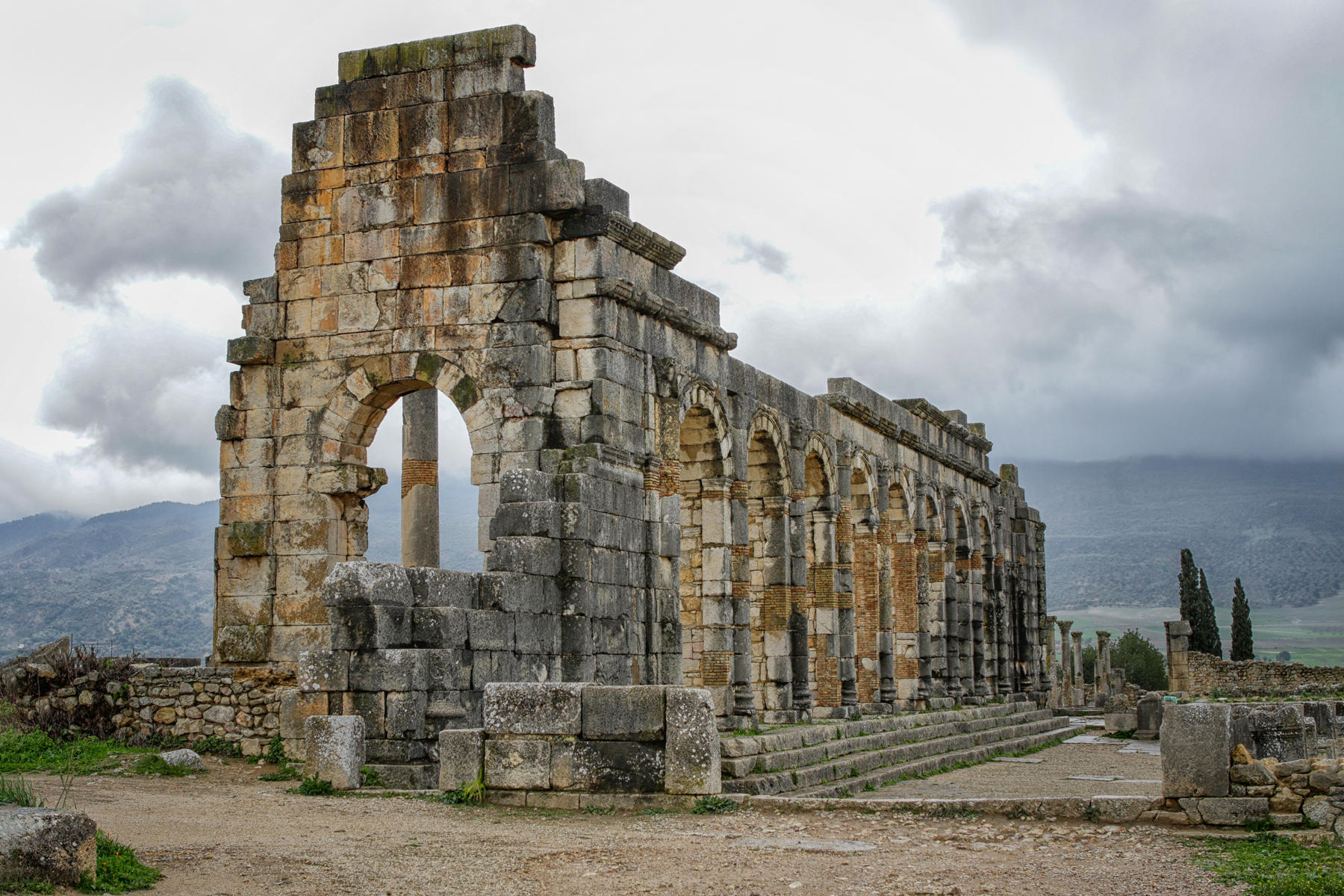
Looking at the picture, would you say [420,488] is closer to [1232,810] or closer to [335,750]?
[335,750]

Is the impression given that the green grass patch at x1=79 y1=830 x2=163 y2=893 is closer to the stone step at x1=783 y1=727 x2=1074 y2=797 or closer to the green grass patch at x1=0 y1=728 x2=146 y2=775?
the green grass patch at x1=0 y1=728 x2=146 y2=775

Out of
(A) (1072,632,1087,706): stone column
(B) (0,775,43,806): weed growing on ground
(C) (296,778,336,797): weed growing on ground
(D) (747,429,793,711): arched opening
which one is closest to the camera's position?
(B) (0,775,43,806): weed growing on ground

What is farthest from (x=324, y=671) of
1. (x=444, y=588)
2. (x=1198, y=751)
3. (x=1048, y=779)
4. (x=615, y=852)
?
(x=1048, y=779)

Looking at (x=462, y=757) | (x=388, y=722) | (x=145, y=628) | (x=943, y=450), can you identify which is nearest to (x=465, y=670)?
(x=388, y=722)

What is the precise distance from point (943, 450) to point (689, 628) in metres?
13.2

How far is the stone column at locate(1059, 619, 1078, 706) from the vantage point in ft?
171

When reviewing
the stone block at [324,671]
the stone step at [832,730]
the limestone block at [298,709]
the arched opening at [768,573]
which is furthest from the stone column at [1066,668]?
the stone block at [324,671]

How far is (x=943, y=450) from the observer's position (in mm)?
31781

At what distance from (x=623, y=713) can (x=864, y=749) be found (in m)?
9.79

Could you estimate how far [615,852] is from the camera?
9.38 m

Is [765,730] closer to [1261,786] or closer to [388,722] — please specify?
[388,722]

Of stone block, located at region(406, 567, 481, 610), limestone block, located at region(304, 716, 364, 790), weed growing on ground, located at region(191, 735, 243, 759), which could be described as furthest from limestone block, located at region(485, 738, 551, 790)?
weed growing on ground, located at region(191, 735, 243, 759)

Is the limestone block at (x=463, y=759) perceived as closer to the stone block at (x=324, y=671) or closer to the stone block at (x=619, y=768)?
the stone block at (x=619, y=768)

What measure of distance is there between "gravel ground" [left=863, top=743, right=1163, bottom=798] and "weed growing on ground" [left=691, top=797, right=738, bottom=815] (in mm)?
3905
